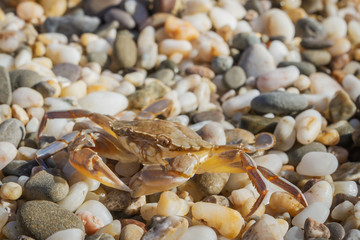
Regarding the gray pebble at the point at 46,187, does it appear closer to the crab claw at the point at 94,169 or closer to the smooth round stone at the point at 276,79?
the crab claw at the point at 94,169

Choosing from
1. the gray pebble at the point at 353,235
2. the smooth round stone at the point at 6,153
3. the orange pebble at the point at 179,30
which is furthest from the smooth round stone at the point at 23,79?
the gray pebble at the point at 353,235

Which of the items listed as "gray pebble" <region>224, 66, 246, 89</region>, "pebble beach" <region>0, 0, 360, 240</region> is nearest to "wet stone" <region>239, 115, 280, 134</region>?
"pebble beach" <region>0, 0, 360, 240</region>

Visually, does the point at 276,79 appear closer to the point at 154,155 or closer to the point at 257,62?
the point at 257,62

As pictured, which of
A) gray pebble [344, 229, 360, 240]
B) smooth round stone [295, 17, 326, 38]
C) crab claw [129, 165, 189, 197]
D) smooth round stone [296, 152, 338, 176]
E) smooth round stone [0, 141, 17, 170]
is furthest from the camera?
smooth round stone [295, 17, 326, 38]

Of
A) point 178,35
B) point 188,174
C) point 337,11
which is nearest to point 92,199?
point 188,174

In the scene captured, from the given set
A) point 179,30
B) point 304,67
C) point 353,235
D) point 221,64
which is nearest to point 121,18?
point 179,30

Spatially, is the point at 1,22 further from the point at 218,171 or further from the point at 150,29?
the point at 218,171

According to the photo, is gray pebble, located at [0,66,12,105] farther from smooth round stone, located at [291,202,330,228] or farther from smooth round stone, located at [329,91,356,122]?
smooth round stone, located at [329,91,356,122]

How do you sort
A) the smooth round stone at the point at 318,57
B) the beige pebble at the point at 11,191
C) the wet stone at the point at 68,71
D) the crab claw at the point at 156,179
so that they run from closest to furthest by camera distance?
the crab claw at the point at 156,179, the beige pebble at the point at 11,191, the wet stone at the point at 68,71, the smooth round stone at the point at 318,57
